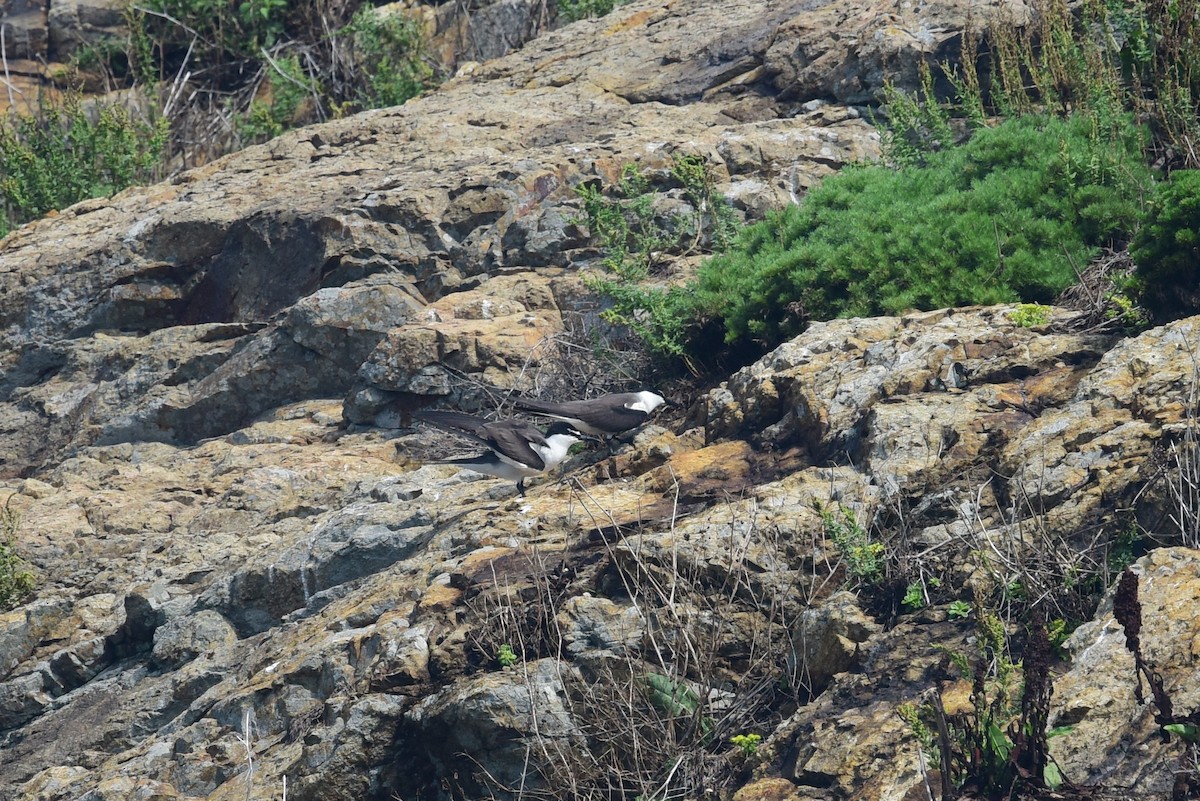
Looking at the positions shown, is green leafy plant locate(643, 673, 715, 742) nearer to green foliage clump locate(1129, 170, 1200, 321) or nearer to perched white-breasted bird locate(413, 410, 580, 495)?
perched white-breasted bird locate(413, 410, 580, 495)

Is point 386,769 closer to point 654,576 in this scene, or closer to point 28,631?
point 654,576

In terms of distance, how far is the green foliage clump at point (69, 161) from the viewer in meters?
12.2

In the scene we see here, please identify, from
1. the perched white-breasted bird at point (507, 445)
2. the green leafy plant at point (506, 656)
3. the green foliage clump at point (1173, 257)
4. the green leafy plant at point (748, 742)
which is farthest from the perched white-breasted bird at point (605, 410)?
the green leafy plant at point (748, 742)

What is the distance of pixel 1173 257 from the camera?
5887 millimetres

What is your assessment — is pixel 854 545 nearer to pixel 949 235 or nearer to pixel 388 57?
pixel 949 235

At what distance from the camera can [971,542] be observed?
16.0ft

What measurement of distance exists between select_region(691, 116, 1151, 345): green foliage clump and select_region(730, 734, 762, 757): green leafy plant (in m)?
3.13

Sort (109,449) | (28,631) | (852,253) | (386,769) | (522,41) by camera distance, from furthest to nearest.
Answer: (522,41), (109,449), (852,253), (28,631), (386,769)

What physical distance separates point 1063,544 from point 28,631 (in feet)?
17.0

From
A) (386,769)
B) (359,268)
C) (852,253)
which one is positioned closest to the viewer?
(386,769)

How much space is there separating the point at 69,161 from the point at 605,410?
291 inches

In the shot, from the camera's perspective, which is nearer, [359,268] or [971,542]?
[971,542]

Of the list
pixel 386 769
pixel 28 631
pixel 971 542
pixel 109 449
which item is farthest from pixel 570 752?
pixel 109 449

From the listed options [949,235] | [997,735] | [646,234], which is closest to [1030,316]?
[949,235]
